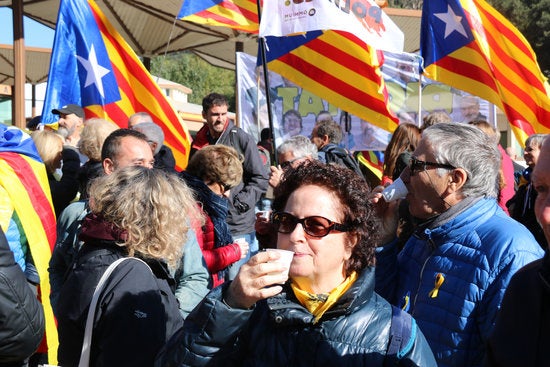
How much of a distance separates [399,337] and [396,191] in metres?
1.39

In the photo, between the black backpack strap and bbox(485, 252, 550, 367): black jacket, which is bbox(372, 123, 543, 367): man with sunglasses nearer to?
the black backpack strap

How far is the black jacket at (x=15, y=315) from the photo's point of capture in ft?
9.12

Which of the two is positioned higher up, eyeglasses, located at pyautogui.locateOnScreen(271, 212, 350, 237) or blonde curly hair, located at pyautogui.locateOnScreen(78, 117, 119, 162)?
eyeglasses, located at pyautogui.locateOnScreen(271, 212, 350, 237)

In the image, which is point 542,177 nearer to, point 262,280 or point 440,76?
point 262,280

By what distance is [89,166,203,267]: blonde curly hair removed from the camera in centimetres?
311

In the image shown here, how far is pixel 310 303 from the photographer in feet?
7.36

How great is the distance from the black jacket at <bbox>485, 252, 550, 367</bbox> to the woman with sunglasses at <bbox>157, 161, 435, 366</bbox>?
1.18ft

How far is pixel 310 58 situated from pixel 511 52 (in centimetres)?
229

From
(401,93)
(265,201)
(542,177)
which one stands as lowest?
(265,201)

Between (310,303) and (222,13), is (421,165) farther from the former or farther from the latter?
(222,13)

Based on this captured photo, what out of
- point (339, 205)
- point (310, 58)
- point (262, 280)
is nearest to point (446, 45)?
point (310, 58)

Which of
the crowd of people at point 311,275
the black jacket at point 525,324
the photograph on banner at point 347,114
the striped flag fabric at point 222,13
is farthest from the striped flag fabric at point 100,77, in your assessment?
the black jacket at point 525,324

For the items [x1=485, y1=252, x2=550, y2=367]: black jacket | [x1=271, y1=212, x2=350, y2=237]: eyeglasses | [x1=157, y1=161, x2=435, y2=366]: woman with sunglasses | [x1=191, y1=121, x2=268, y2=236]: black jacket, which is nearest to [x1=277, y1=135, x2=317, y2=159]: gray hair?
[x1=191, y1=121, x2=268, y2=236]: black jacket

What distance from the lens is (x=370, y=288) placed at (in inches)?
90.0
